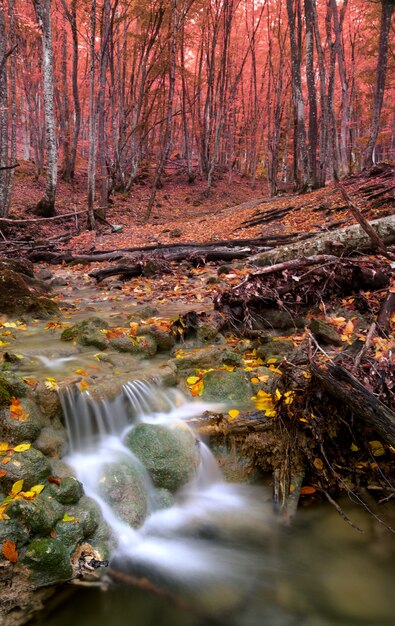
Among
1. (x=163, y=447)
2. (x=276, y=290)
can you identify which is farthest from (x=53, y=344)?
(x=276, y=290)

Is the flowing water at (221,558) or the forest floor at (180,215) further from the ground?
the forest floor at (180,215)

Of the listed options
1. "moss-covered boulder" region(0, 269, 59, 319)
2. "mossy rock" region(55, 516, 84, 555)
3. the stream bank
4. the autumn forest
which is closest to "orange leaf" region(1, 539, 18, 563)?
the stream bank

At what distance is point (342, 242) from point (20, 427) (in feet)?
17.6

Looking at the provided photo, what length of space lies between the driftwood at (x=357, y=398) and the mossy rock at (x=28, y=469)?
83.7 inches

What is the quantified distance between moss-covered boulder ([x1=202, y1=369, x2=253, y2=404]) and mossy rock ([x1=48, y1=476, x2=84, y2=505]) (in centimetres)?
171

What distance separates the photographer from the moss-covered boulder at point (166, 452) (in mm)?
3449

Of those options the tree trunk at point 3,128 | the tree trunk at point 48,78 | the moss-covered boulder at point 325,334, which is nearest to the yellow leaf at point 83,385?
the moss-covered boulder at point 325,334

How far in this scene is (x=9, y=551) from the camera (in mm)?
2377

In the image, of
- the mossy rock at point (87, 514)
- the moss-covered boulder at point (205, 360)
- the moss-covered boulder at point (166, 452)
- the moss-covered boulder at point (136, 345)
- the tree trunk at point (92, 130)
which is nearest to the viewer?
the mossy rock at point (87, 514)

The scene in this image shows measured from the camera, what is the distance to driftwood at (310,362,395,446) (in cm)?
282

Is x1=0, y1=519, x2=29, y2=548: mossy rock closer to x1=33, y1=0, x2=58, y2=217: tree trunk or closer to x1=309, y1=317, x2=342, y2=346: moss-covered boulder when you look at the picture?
x1=309, y1=317, x2=342, y2=346: moss-covered boulder

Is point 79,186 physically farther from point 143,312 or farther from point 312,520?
point 312,520

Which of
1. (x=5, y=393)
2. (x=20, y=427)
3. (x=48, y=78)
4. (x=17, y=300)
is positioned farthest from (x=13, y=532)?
(x=48, y=78)

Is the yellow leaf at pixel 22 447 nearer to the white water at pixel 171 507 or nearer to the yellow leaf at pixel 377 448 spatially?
the white water at pixel 171 507
